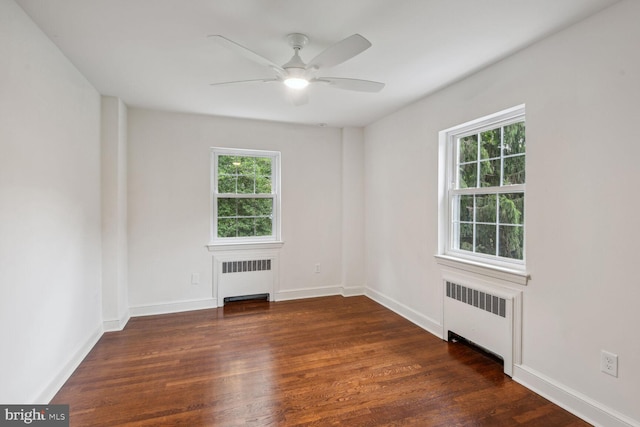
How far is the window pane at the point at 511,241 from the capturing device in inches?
96.8

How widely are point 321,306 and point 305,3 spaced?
3327mm

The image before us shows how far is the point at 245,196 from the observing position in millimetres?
4195

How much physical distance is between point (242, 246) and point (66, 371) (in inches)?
83.1

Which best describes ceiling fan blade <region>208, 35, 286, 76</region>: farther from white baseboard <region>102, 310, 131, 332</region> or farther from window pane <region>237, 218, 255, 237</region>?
white baseboard <region>102, 310, 131, 332</region>

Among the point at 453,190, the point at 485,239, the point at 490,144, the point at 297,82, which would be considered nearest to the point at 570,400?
the point at 485,239

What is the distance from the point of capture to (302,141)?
14.5ft

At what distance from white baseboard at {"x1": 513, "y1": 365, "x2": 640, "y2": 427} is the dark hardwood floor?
6 centimetres

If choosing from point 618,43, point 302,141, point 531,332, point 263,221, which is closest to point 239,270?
point 263,221

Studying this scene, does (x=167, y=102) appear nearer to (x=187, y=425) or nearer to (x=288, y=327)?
(x=288, y=327)

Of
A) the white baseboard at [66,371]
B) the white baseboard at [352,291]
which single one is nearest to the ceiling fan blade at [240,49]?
the white baseboard at [66,371]

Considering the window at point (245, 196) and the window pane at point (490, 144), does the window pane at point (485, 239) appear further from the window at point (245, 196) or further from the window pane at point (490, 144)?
the window at point (245, 196)

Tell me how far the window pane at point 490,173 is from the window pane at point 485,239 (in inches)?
14.6

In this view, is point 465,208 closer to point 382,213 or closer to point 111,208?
point 382,213

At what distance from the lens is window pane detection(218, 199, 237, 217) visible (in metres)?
4.12
